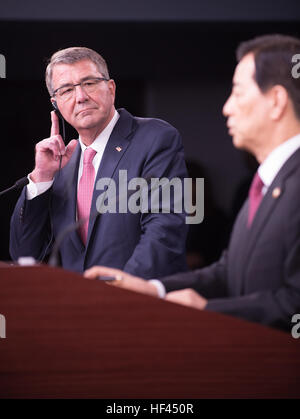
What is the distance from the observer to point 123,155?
9.10 ft

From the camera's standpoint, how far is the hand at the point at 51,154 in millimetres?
2824

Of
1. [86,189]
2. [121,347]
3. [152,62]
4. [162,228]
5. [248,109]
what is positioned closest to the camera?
[121,347]

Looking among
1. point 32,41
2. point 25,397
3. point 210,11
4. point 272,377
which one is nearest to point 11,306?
point 25,397

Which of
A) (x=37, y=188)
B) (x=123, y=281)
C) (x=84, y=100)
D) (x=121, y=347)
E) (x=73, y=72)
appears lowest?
(x=121, y=347)

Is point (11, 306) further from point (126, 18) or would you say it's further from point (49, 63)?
point (126, 18)

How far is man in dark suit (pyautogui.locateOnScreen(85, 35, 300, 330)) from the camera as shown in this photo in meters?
2.13

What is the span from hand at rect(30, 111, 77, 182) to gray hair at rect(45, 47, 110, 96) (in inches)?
6.8

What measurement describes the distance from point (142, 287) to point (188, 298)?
165 millimetres

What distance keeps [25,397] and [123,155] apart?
1146 mm

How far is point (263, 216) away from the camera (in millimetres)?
2199

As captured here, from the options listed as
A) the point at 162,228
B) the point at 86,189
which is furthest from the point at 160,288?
the point at 86,189

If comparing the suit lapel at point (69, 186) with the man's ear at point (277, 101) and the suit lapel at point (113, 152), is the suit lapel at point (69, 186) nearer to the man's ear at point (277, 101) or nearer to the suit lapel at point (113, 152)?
the suit lapel at point (113, 152)

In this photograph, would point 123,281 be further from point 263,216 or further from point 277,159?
point 277,159

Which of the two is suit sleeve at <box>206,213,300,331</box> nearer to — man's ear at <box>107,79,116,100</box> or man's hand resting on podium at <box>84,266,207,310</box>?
man's hand resting on podium at <box>84,266,207,310</box>
